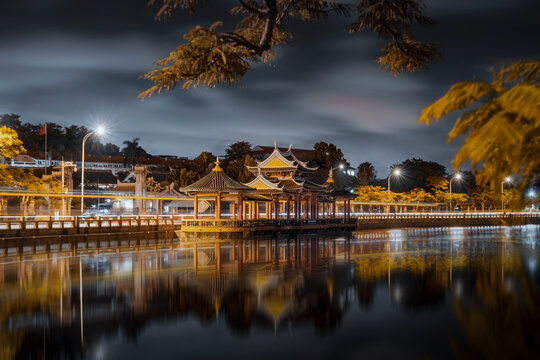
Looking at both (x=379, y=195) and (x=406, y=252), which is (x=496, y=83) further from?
(x=379, y=195)

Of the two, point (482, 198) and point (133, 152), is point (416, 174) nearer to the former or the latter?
point (482, 198)

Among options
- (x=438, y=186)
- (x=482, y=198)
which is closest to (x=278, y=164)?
(x=438, y=186)

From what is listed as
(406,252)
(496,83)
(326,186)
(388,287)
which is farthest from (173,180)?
(496,83)

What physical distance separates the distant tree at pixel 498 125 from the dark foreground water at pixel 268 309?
5214 mm

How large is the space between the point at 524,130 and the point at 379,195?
77.0 metres

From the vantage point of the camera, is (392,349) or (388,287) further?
(388,287)

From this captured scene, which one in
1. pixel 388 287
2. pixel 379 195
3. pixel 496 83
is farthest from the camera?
pixel 379 195

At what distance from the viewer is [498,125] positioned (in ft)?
16.4

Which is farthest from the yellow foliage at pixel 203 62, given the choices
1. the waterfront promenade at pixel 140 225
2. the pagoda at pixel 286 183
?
Answer: the pagoda at pixel 286 183

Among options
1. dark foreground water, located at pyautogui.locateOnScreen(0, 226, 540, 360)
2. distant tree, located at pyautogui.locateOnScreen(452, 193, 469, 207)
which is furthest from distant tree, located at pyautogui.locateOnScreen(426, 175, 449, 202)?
dark foreground water, located at pyautogui.locateOnScreen(0, 226, 540, 360)

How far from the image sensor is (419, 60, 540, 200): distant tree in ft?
16.3

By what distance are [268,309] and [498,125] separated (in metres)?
9.57

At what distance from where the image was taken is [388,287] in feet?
→ 57.1

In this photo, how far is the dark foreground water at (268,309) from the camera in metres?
10.1
